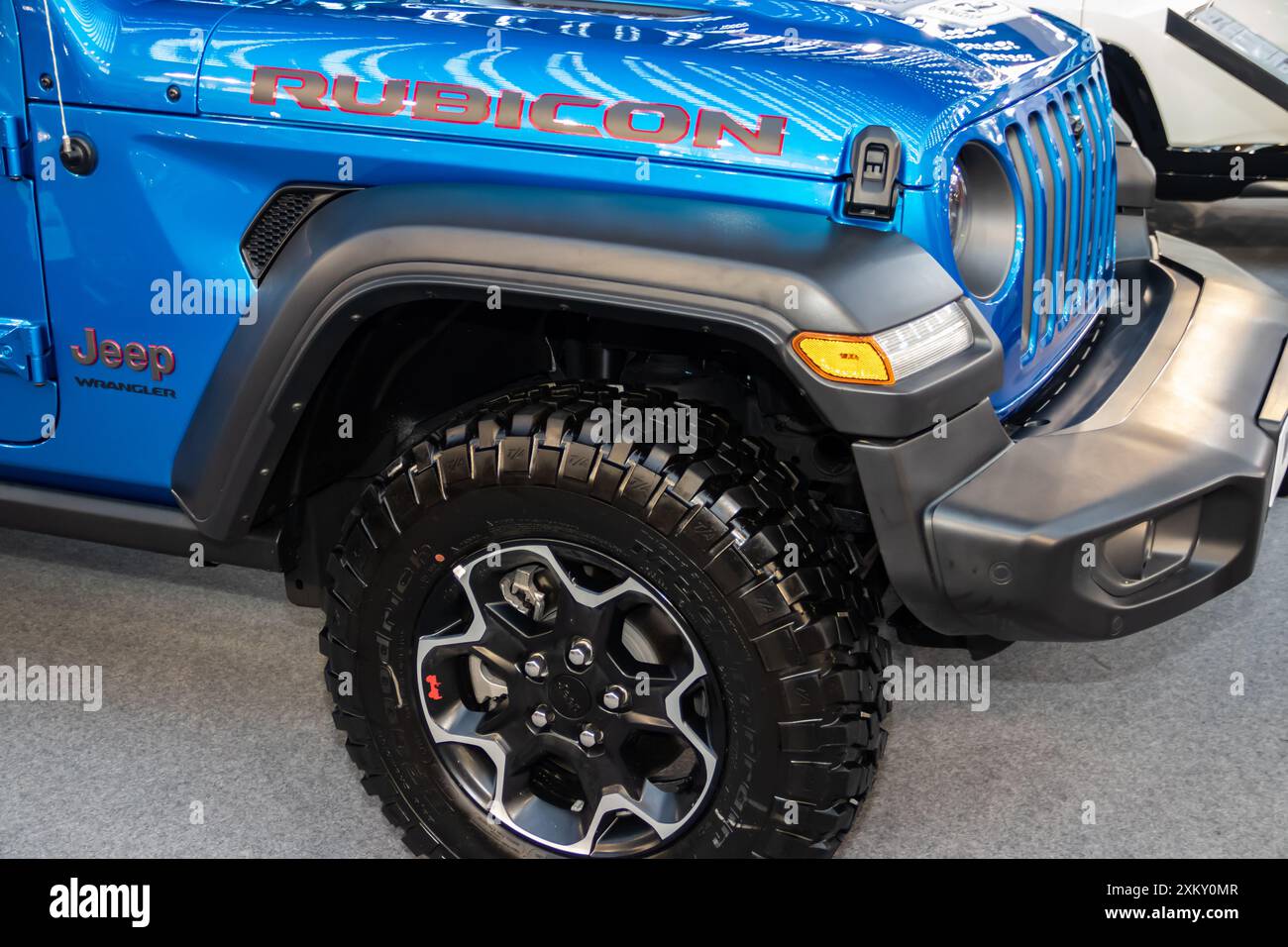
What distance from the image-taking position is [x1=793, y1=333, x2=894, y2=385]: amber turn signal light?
5.62ft

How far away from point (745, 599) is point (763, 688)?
14 cm

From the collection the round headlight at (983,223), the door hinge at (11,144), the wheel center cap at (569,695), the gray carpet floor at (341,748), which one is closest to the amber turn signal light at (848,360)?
the round headlight at (983,223)

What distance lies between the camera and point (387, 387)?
2283 mm

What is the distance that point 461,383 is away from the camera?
2402 millimetres

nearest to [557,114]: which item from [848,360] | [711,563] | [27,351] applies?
[848,360]

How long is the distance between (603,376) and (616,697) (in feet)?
1.95

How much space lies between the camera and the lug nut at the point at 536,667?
2.07 m

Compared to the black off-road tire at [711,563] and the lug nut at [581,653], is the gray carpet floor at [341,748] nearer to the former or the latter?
the black off-road tire at [711,563]

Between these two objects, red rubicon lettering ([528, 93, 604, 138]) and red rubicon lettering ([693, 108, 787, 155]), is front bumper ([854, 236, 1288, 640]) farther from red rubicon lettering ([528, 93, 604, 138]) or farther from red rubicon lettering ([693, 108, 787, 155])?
red rubicon lettering ([528, 93, 604, 138])

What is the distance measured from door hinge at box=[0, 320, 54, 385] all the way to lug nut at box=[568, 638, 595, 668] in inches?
42.3

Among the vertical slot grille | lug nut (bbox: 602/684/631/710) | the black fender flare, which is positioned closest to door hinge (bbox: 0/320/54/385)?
the black fender flare

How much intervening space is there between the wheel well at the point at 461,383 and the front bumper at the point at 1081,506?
0.22 m

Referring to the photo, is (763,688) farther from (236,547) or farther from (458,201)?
(236,547)
